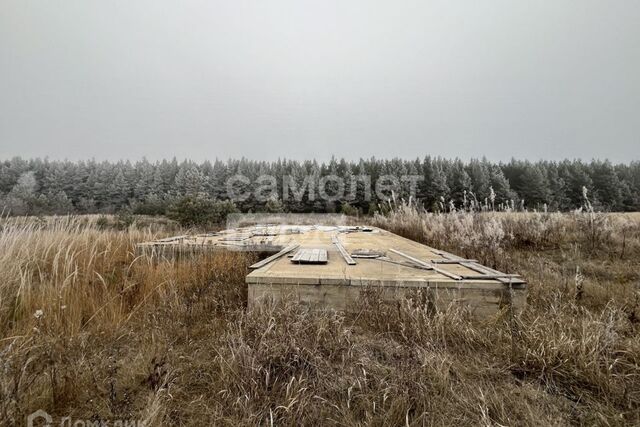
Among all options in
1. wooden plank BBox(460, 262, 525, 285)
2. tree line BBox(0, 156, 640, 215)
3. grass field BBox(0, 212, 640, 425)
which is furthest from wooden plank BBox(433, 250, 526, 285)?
tree line BBox(0, 156, 640, 215)

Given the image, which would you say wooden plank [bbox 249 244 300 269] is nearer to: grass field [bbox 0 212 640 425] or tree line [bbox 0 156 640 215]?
grass field [bbox 0 212 640 425]

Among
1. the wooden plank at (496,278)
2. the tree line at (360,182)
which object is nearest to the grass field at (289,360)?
the wooden plank at (496,278)

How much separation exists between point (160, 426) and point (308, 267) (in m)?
2.05

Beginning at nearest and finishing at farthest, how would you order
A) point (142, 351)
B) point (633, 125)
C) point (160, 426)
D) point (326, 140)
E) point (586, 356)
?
point (160, 426) < point (586, 356) < point (142, 351) < point (633, 125) < point (326, 140)

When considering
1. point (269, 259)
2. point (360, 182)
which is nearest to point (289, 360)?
point (269, 259)

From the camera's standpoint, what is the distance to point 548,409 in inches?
57.3

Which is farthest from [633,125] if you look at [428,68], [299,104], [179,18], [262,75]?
[179,18]

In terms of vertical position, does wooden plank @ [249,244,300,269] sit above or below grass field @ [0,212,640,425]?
above

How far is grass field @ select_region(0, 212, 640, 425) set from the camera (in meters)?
1.42

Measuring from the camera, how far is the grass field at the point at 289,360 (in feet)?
4.64

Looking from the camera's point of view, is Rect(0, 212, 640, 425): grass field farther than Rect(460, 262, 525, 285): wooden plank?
No

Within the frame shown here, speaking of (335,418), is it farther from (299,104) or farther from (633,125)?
(633,125)

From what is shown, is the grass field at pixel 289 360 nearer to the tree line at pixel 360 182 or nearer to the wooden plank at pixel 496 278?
the wooden plank at pixel 496 278

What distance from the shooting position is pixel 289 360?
5.78ft
